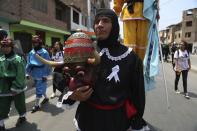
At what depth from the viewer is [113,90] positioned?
2438mm

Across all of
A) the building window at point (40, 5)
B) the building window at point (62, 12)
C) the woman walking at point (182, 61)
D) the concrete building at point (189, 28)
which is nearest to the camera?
the woman walking at point (182, 61)

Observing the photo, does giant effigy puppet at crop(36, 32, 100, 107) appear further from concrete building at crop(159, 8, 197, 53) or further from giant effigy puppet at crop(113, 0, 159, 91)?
concrete building at crop(159, 8, 197, 53)

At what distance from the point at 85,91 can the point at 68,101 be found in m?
0.30

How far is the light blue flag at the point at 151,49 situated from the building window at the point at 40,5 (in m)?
20.3

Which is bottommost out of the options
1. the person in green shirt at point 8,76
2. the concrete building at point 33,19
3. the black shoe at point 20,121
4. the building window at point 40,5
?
the black shoe at point 20,121

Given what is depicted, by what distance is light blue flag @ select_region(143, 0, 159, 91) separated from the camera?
438 cm

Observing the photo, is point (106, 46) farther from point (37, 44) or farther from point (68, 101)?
point (37, 44)

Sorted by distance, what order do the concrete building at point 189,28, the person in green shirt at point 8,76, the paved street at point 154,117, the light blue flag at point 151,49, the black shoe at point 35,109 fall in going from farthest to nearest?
the concrete building at point 189,28 < the black shoe at point 35,109 < the person in green shirt at point 8,76 < the paved street at point 154,117 < the light blue flag at point 151,49

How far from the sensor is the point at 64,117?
21.2 feet

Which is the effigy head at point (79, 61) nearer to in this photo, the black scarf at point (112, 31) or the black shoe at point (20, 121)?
the black scarf at point (112, 31)

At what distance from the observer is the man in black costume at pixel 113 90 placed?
8.00 feet

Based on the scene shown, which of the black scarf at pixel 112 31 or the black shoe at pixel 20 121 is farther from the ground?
the black scarf at pixel 112 31

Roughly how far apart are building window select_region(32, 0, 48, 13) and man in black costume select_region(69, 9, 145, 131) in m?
22.0

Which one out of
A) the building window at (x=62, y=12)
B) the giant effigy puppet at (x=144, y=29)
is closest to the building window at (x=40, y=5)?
the building window at (x=62, y=12)
